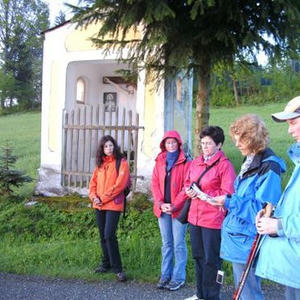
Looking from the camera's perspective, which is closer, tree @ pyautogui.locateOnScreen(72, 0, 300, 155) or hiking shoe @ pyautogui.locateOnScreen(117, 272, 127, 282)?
hiking shoe @ pyautogui.locateOnScreen(117, 272, 127, 282)

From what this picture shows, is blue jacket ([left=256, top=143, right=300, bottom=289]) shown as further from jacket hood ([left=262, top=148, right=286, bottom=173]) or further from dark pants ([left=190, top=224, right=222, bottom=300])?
dark pants ([left=190, top=224, right=222, bottom=300])

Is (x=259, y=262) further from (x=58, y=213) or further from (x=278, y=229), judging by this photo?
(x=58, y=213)

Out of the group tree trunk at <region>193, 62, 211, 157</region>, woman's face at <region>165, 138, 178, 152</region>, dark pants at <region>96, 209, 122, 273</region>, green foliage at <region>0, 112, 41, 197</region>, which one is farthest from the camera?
green foliage at <region>0, 112, 41, 197</region>

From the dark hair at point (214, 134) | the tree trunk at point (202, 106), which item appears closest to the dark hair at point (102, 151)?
the dark hair at point (214, 134)

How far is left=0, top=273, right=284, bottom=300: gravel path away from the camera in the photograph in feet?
15.5

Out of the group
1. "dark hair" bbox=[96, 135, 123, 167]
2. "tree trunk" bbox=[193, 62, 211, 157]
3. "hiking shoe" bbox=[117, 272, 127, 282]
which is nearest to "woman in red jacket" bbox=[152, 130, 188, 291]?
"hiking shoe" bbox=[117, 272, 127, 282]

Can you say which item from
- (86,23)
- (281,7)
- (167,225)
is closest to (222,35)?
(281,7)

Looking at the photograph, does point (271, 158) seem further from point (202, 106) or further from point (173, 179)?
point (202, 106)

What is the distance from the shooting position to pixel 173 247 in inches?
201

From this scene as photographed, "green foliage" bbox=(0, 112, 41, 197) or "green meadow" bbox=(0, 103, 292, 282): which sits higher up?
"green foliage" bbox=(0, 112, 41, 197)

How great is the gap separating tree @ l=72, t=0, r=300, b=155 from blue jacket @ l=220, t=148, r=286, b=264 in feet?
9.59

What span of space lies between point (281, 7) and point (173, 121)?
342 centimetres

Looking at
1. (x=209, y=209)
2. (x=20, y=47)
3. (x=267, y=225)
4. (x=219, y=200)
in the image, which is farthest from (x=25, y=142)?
(x=20, y=47)

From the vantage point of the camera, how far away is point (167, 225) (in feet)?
16.3
